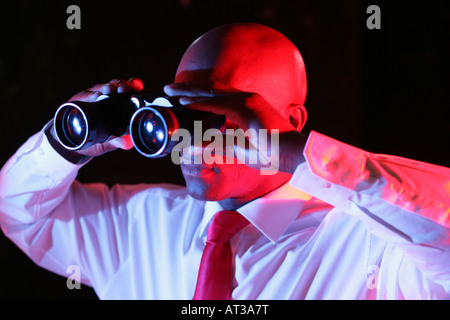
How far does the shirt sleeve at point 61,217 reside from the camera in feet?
6.14

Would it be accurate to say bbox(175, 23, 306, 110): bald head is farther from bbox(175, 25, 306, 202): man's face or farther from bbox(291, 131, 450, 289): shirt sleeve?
bbox(291, 131, 450, 289): shirt sleeve

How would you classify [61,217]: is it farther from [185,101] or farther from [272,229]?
[185,101]

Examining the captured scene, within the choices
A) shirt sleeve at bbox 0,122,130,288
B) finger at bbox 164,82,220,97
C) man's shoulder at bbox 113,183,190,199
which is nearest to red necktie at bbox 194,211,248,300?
man's shoulder at bbox 113,183,190,199

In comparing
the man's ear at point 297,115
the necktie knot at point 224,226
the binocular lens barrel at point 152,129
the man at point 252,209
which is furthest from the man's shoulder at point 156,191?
the binocular lens barrel at point 152,129

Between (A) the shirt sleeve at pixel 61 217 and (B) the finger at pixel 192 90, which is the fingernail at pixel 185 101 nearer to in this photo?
(B) the finger at pixel 192 90

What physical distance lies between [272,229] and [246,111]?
0.54 meters

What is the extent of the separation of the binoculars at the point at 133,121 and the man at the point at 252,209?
0.14 feet

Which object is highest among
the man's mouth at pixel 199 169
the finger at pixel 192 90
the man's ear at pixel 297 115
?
the finger at pixel 192 90

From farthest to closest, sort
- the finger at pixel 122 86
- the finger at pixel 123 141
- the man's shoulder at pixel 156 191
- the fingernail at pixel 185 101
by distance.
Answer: the man's shoulder at pixel 156 191 → the finger at pixel 123 141 → the finger at pixel 122 86 → the fingernail at pixel 185 101

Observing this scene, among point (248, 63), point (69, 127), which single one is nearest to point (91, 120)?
point (69, 127)

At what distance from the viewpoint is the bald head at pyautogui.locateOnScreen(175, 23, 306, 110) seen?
5.38 feet

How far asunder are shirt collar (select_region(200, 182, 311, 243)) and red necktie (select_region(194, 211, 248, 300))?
0.16ft
